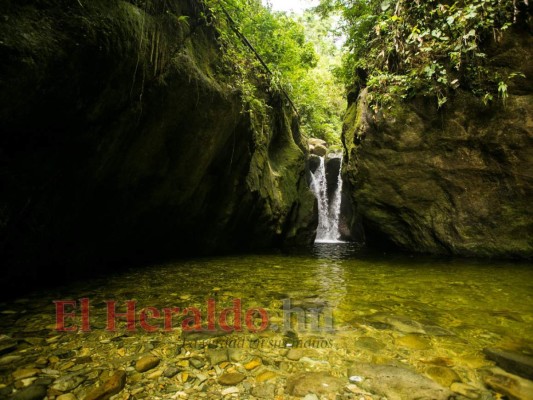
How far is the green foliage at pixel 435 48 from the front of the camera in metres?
5.91

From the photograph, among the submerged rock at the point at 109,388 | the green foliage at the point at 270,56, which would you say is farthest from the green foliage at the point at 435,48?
the submerged rock at the point at 109,388

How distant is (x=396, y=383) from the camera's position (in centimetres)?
168

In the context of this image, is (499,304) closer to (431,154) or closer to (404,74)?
(431,154)

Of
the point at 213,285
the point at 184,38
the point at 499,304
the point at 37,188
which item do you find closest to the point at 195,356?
the point at 213,285

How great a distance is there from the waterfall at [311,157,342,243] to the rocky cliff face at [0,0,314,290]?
7.27 meters

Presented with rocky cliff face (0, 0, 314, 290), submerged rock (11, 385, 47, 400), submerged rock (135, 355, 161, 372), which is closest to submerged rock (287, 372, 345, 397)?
submerged rock (135, 355, 161, 372)

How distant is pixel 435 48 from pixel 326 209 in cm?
868

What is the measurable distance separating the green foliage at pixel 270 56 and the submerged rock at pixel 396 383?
549 centimetres

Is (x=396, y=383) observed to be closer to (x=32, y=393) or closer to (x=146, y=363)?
(x=146, y=363)

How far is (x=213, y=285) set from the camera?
3932mm

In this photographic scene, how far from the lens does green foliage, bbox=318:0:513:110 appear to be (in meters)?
5.91

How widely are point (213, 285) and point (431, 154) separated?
6.03 metres

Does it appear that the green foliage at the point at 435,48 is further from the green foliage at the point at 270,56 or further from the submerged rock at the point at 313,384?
the submerged rock at the point at 313,384

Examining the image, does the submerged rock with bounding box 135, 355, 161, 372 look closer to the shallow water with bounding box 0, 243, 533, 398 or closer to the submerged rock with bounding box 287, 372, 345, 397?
the shallow water with bounding box 0, 243, 533, 398
